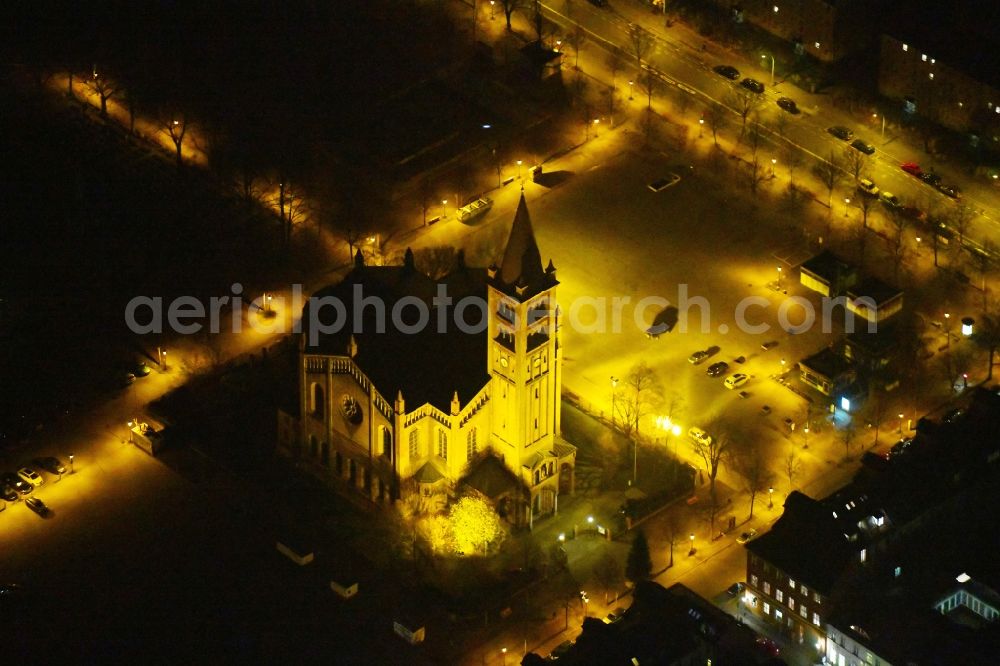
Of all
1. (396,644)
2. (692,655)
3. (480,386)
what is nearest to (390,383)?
(480,386)

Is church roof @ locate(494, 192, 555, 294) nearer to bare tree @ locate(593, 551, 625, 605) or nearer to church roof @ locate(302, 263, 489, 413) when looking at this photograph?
church roof @ locate(302, 263, 489, 413)

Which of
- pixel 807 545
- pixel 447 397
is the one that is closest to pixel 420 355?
pixel 447 397

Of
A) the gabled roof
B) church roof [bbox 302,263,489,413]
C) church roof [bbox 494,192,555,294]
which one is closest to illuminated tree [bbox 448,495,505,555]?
church roof [bbox 302,263,489,413]

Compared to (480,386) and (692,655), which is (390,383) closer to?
(480,386)

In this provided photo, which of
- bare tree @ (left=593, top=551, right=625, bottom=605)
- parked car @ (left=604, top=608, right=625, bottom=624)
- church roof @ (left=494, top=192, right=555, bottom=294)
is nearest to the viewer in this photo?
church roof @ (left=494, top=192, right=555, bottom=294)

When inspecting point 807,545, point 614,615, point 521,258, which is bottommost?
point 614,615

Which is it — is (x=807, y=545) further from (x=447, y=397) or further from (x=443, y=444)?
(x=447, y=397)
